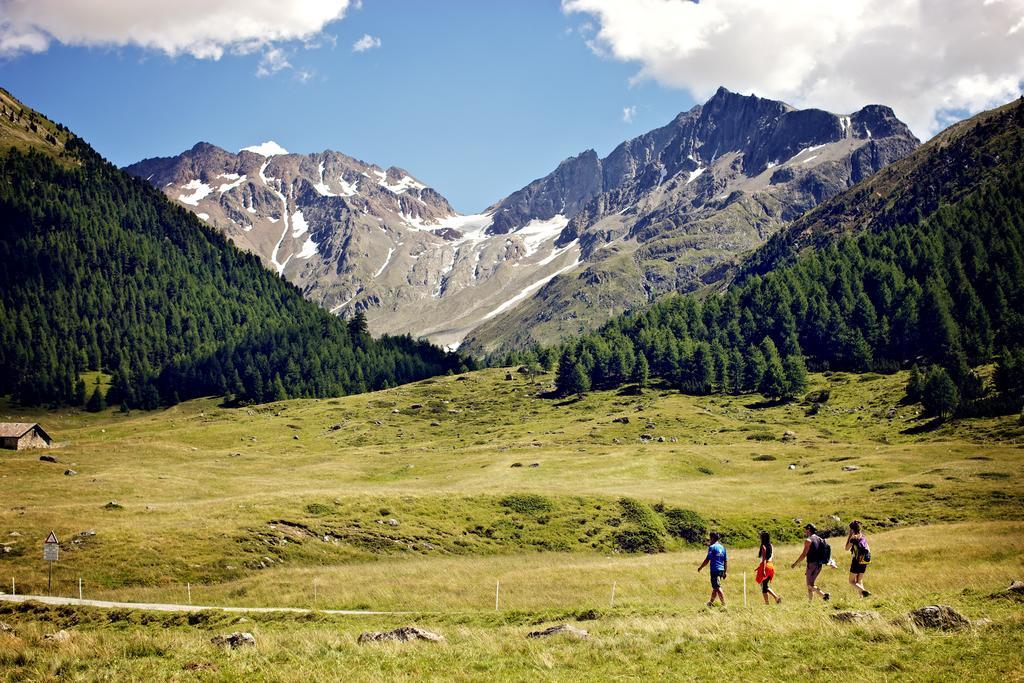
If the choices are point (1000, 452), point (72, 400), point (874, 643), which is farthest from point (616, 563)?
point (72, 400)

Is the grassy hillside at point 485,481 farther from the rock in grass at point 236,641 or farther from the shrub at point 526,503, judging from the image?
the rock in grass at point 236,641

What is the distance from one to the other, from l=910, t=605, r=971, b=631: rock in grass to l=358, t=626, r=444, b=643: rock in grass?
14.2 meters

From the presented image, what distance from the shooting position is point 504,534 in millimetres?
59156

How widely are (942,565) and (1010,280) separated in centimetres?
18796

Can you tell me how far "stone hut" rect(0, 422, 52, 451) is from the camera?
10869cm

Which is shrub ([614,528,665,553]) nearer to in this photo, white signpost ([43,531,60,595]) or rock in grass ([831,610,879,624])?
rock in grass ([831,610,879,624])

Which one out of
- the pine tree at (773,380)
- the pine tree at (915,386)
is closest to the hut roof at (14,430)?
the pine tree at (773,380)

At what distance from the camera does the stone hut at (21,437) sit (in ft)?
357

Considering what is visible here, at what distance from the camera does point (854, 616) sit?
Answer: 19516mm

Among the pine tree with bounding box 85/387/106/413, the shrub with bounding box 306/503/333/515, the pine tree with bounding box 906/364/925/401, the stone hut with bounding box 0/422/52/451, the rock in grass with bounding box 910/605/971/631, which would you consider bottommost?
the shrub with bounding box 306/503/333/515

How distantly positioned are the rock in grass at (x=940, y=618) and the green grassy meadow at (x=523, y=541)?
2.09 ft

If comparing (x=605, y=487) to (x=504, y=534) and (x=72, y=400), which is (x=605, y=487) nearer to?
(x=504, y=534)

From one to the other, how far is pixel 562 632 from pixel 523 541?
124 feet

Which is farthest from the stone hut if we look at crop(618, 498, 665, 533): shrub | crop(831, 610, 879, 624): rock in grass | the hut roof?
crop(831, 610, 879, 624): rock in grass
